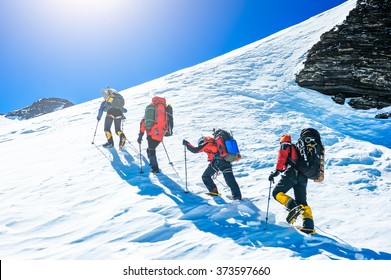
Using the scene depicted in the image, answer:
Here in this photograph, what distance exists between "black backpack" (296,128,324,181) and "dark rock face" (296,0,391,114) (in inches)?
573

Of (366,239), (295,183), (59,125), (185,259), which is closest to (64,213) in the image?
(185,259)

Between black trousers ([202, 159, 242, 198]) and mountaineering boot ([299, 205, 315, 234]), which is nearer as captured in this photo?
mountaineering boot ([299, 205, 315, 234])

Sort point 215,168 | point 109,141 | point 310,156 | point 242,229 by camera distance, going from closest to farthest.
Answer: point 242,229 → point 310,156 → point 215,168 → point 109,141

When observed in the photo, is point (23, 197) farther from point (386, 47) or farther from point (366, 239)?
point (386, 47)

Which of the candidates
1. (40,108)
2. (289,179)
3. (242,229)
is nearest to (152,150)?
(242,229)

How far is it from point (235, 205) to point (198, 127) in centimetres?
787

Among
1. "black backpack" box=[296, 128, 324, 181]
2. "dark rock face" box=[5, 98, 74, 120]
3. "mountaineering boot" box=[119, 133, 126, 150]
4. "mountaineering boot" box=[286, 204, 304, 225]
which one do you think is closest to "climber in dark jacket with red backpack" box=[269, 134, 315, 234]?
"mountaineering boot" box=[286, 204, 304, 225]

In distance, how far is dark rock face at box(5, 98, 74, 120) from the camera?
140837 millimetres

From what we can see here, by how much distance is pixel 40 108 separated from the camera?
506 ft

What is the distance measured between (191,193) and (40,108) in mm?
165230

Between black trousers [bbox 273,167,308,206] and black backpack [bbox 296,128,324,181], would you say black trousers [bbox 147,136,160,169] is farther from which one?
black backpack [bbox 296,128,324,181]

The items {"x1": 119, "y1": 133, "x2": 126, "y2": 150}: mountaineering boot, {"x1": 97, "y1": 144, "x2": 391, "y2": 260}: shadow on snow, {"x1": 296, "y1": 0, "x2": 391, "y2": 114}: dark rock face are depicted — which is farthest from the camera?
{"x1": 296, "y1": 0, "x2": 391, "y2": 114}: dark rock face

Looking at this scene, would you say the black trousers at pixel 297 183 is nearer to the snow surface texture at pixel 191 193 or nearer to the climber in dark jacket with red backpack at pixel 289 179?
the climber in dark jacket with red backpack at pixel 289 179

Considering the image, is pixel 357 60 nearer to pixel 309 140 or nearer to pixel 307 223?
pixel 309 140
